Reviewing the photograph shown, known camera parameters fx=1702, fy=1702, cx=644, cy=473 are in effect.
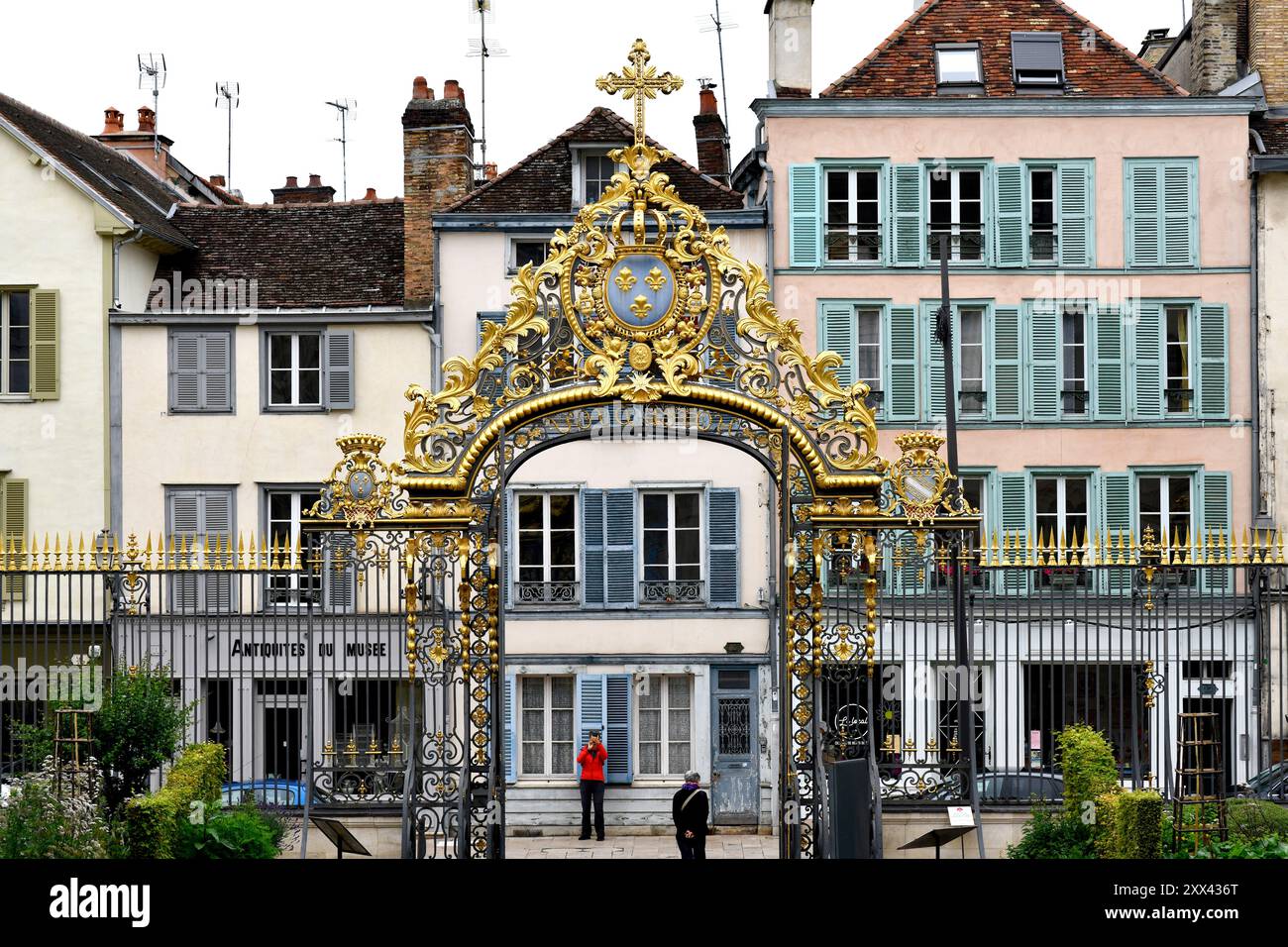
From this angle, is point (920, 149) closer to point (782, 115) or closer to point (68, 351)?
point (782, 115)

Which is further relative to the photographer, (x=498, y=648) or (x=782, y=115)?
(x=782, y=115)

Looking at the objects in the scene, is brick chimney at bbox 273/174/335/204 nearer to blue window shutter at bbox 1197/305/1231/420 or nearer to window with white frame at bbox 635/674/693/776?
window with white frame at bbox 635/674/693/776

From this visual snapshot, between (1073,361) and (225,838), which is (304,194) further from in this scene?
(225,838)

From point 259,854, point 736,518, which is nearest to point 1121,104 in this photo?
point 736,518

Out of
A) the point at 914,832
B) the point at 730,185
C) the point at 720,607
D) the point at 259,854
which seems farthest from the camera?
the point at 730,185

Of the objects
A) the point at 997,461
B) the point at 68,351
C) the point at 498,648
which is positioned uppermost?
the point at 68,351

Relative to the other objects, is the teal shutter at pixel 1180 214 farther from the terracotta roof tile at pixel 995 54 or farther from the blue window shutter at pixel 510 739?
the blue window shutter at pixel 510 739

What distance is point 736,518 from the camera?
24.5 metres

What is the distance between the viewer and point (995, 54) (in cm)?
2603

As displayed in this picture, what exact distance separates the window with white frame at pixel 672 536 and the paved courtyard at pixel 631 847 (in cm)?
371

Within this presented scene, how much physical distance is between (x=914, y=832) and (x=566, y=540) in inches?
466

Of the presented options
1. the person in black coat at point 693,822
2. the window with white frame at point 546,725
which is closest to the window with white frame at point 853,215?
the window with white frame at point 546,725

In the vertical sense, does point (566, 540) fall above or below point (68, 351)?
below

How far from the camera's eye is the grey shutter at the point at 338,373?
983 inches
